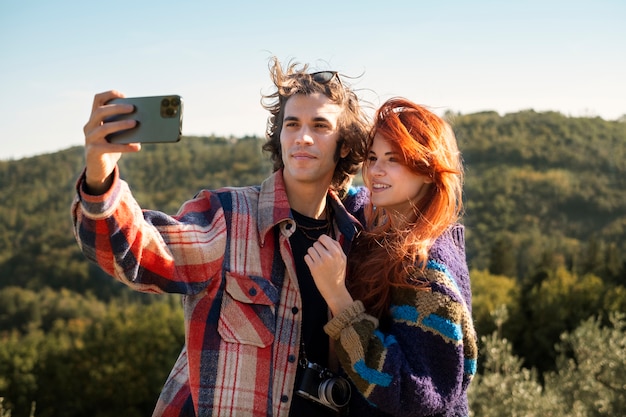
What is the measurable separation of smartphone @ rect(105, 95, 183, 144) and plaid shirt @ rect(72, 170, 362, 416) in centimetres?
45

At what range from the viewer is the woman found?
9.71 ft

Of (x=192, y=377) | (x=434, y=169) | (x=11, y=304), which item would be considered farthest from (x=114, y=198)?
(x=11, y=304)

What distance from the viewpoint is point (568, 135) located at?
115m

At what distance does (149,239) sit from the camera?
296 centimetres

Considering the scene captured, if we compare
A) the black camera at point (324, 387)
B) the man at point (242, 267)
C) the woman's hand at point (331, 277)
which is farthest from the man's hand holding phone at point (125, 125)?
the black camera at point (324, 387)

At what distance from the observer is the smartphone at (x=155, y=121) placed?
256 centimetres

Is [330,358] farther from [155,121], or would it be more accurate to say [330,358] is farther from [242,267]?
[155,121]

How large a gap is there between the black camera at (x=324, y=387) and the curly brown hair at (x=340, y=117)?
1128mm

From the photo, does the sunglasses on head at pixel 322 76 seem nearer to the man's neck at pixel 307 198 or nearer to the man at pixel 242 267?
the man at pixel 242 267

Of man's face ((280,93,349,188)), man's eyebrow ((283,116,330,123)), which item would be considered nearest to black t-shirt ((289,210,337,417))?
man's face ((280,93,349,188))

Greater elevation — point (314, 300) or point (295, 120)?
point (295, 120)

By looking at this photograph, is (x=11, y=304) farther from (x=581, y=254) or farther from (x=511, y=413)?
(x=511, y=413)

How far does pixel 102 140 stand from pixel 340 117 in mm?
1634

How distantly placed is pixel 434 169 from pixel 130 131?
4.49 feet
